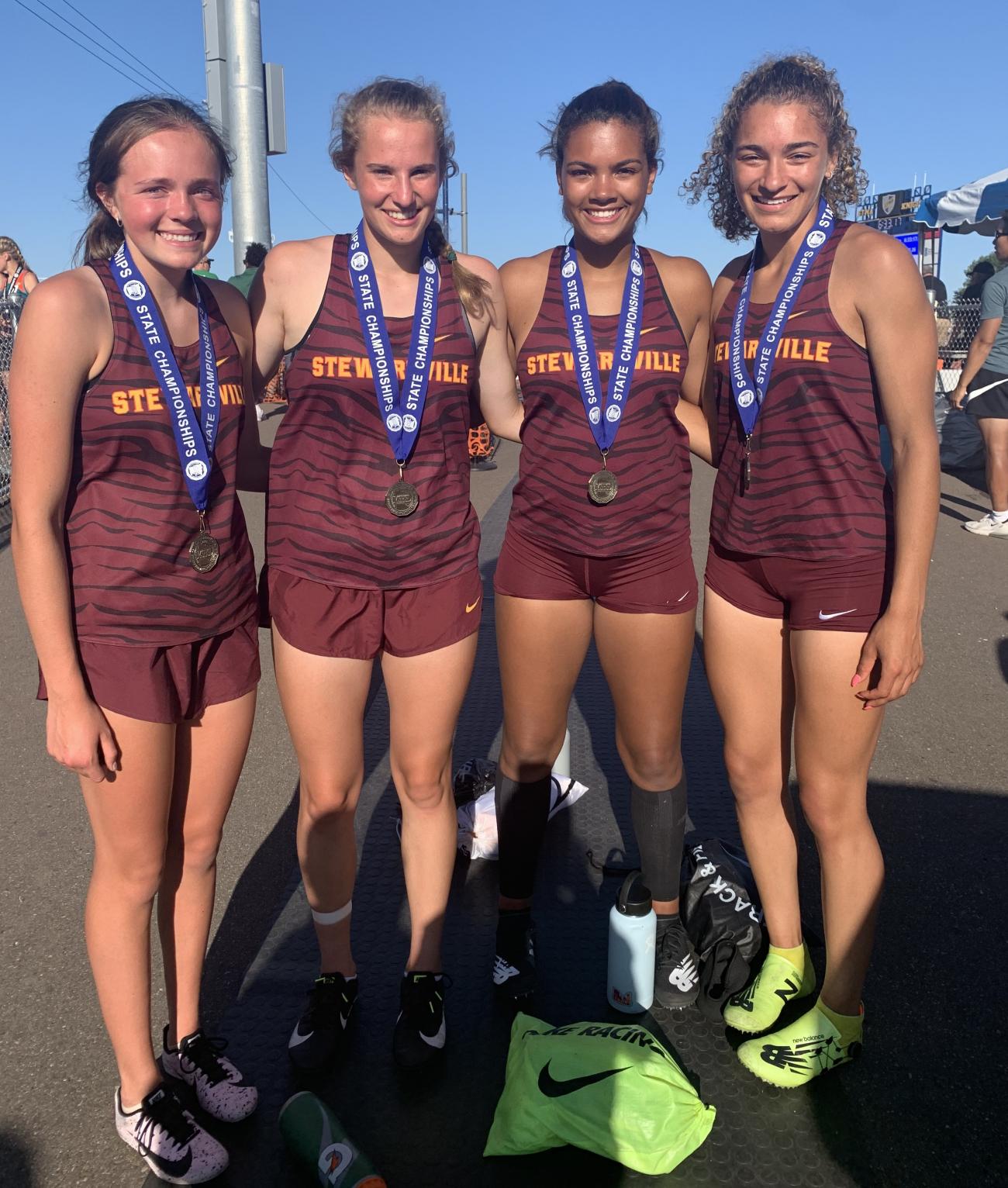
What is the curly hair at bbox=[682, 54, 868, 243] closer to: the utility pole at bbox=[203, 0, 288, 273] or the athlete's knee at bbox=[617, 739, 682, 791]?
the athlete's knee at bbox=[617, 739, 682, 791]

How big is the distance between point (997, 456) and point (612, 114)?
7.00 m

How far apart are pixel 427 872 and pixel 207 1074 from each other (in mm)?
692

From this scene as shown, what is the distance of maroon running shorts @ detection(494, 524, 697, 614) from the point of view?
2555 mm

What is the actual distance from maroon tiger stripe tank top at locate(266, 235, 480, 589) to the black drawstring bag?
131cm

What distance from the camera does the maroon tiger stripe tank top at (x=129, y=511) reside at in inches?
76.8

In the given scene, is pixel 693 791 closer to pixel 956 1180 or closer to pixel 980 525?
pixel 956 1180

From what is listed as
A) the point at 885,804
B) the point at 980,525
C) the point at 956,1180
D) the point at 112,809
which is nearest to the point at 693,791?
the point at 885,804

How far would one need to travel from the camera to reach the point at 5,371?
30.5 ft

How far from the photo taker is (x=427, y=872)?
2.57 meters

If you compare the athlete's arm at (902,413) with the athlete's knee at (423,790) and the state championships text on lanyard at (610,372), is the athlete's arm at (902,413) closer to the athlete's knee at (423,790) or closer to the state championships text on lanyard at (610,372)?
the state championships text on lanyard at (610,372)

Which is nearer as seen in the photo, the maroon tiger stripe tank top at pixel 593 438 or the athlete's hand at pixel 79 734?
the athlete's hand at pixel 79 734

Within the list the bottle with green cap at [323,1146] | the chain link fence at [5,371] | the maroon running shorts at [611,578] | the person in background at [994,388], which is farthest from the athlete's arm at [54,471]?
the person in background at [994,388]

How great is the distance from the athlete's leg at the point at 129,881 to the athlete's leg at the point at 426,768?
57 centimetres

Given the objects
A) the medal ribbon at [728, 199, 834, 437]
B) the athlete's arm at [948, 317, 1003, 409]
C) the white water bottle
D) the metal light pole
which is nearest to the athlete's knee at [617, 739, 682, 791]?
the white water bottle
